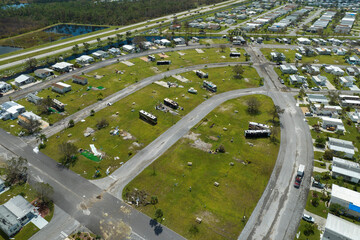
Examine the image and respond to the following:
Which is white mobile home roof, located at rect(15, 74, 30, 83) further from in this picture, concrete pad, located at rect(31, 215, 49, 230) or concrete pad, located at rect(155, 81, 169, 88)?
concrete pad, located at rect(31, 215, 49, 230)

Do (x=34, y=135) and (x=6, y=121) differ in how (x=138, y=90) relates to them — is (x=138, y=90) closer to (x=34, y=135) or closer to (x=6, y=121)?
(x=34, y=135)

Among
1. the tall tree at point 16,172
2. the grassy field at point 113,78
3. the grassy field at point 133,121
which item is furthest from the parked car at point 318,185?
the tall tree at point 16,172

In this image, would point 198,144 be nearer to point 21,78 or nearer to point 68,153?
point 68,153

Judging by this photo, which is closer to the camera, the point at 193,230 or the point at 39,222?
the point at 193,230

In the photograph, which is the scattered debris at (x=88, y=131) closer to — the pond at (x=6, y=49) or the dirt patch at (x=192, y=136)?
the dirt patch at (x=192, y=136)

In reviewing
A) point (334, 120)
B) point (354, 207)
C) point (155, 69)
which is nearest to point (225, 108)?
point (334, 120)

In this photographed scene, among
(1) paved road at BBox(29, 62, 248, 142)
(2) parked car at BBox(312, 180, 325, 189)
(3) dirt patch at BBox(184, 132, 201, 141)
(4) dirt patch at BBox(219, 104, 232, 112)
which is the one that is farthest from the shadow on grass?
(4) dirt patch at BBox(219, 104, 232, 112)

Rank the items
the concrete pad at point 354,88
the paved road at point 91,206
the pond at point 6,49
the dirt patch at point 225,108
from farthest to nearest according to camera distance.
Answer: the pond at point 6,49 → the concrete pad at point 354,88 → the dirt patch at point 225,108 → the paved road at point 91,206

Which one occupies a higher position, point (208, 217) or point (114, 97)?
point (114, 97)
